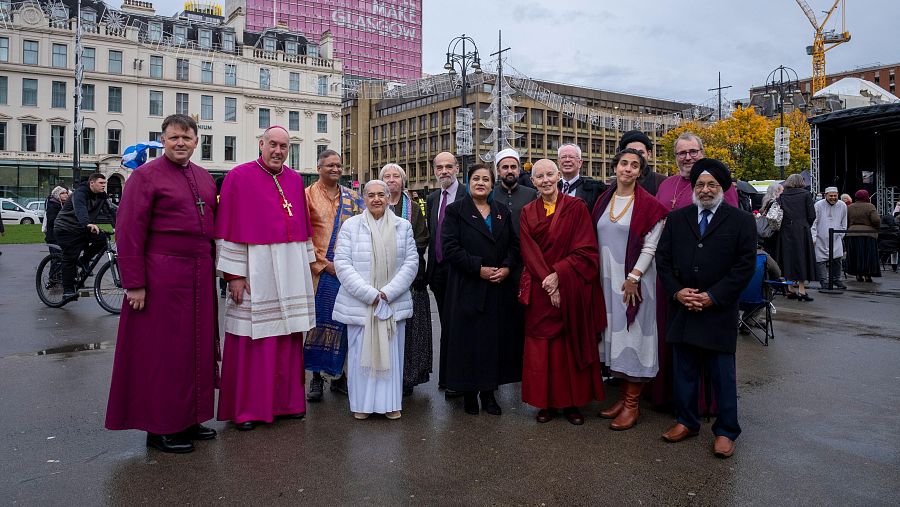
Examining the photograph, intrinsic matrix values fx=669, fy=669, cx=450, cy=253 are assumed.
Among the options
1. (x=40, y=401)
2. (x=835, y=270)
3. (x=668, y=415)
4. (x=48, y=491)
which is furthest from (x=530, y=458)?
(x=835, y=270)

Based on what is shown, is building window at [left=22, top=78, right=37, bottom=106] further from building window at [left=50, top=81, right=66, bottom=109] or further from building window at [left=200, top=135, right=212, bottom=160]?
building window at [left=200, top=135, right=212, bottom=160]

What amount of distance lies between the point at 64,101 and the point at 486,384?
5824 centimetres

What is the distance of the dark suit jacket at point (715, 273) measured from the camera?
4289 mm

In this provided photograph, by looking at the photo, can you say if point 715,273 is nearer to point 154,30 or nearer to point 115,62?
point 115,62

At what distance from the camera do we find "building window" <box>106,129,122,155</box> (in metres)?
53.3

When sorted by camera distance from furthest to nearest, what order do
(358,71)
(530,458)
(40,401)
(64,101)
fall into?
(358,71) < (64,101) < (40,401) < (530,458)

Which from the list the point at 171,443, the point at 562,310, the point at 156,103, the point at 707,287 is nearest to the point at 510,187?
the point at 562,310

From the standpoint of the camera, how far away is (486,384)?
5.15m

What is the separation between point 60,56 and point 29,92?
366 centimetres

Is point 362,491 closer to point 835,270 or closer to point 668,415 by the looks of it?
point 668,415

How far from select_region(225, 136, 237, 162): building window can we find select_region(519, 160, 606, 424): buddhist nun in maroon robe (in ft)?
187

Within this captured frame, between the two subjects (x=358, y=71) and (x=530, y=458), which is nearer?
(x=530, y=458)

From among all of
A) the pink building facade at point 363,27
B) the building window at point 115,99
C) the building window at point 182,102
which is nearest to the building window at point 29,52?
the building window at point 115,99

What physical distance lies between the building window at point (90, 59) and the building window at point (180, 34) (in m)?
6.65
